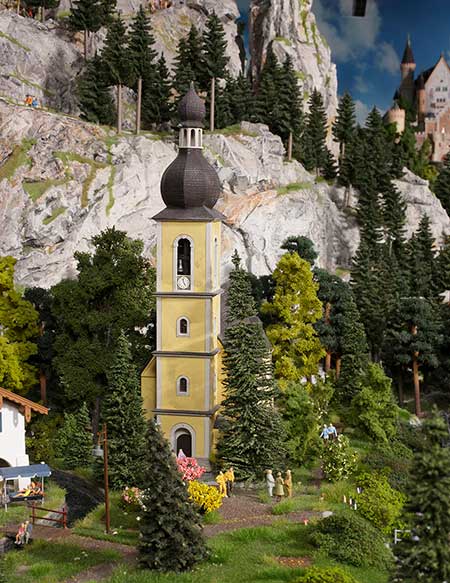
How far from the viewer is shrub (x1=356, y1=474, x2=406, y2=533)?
2853cm

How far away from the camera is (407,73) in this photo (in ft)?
377

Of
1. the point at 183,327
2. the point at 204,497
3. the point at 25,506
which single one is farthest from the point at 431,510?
the point at 183,327

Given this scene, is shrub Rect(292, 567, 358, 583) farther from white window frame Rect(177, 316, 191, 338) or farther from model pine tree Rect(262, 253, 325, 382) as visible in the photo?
model pine tree Rect(262, 253, 325, 382)

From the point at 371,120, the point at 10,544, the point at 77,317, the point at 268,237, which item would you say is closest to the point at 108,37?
the point at 268,237

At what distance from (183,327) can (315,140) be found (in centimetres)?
4532

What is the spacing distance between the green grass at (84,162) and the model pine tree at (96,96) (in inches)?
236

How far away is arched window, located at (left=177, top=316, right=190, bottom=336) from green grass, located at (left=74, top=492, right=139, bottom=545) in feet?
27.5

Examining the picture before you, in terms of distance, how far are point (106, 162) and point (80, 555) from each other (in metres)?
40.0

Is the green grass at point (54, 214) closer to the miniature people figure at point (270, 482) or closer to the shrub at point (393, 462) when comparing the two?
the shrub at point (393, 462)

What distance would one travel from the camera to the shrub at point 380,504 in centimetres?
2853

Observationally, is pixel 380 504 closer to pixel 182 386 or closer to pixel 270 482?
pixel 270 482

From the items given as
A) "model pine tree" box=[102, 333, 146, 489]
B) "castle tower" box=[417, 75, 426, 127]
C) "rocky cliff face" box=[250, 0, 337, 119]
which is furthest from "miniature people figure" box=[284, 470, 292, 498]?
"castle tower" box=[417, 75, 426, 127]

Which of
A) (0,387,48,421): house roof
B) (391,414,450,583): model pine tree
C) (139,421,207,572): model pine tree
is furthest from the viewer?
(0,387,48,421): house roof

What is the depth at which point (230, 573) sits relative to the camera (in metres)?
24.0
